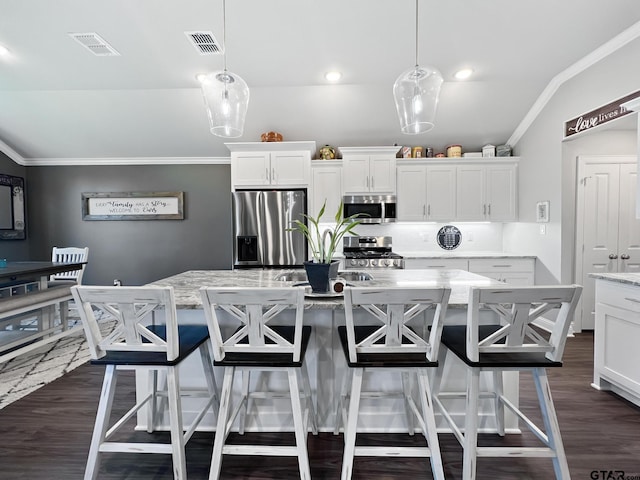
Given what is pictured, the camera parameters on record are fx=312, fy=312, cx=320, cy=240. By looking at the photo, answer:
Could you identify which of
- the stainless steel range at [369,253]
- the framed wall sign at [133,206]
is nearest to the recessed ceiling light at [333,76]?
the stainless steel range at [369,253]

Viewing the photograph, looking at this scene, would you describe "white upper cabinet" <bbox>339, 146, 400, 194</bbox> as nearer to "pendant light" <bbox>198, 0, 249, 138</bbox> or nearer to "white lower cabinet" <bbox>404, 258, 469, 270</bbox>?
"white lower cabinet" <bbox>404, 258, 469, 270</bbox>

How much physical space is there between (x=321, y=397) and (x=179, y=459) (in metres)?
0.81

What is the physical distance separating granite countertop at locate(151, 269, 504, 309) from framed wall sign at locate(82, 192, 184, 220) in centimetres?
291

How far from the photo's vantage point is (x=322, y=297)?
65.5 inches

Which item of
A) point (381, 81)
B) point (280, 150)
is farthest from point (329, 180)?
point (381, 81)

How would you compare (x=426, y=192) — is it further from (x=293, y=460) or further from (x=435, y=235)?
(x=293, y=460)

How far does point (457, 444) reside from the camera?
5.89 ft

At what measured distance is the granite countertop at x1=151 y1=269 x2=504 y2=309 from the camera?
64.0 inches

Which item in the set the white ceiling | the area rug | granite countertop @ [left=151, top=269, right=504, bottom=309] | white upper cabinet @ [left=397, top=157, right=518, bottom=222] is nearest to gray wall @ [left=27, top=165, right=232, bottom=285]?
the white ceiling

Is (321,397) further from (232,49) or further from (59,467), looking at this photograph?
(232,49)

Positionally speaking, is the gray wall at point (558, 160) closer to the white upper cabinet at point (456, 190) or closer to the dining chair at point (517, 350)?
the white upper cabinet at point (456, 190)

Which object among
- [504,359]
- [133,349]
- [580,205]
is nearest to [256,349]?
[133,349]

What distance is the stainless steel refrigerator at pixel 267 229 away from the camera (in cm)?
402

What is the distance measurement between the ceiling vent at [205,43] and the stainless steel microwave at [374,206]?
2.22m
